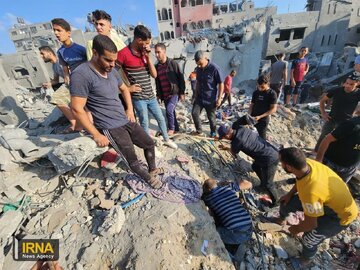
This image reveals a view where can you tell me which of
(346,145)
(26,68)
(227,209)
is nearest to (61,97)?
(227,209)

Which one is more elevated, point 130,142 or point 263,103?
point 130,142

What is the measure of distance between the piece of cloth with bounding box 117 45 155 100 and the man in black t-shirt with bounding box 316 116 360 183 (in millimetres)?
2809

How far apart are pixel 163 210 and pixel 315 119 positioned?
20.5 ft

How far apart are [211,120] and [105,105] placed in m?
2.71

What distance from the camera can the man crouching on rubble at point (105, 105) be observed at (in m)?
2.01

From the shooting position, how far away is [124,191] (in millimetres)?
2928

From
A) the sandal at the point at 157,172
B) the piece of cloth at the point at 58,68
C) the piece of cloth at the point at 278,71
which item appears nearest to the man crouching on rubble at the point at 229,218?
the sandal at the point at 157,172

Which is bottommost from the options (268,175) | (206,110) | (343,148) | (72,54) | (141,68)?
(268,175)

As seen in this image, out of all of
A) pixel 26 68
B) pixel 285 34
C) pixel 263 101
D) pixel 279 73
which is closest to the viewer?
pixel 263 101

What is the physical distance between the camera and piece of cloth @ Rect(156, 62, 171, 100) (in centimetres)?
390

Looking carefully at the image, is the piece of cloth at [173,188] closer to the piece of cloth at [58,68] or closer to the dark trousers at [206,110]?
the dark trousers at [206,110]

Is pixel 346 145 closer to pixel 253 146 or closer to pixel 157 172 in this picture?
pixel 253 146

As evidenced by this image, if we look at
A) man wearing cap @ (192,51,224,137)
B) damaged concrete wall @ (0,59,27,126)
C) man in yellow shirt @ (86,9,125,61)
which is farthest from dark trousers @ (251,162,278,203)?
damaged concrete wall @ (0,59,27,126)

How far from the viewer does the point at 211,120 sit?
15.0 feet
